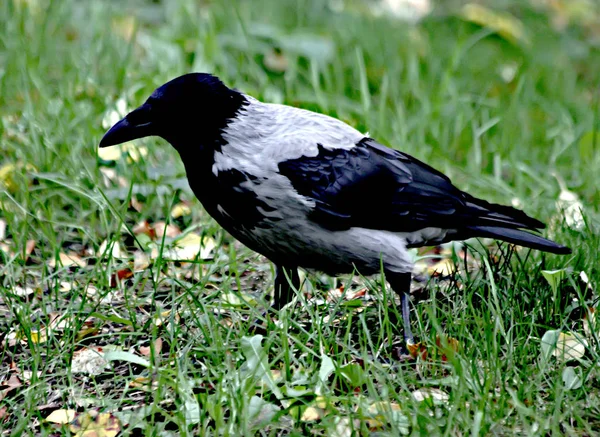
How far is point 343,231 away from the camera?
3.59m

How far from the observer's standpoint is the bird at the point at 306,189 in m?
3.50

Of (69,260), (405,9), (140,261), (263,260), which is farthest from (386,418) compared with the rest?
(405,9)

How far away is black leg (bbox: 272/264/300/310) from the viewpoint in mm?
3824

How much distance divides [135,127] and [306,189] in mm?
730

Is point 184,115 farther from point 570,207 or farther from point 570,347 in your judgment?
point 570,207

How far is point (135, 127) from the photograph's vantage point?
364 cm

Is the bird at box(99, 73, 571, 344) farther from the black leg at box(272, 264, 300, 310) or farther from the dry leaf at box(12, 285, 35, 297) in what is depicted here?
the dry leaf at box(12, 285, 35, 297)

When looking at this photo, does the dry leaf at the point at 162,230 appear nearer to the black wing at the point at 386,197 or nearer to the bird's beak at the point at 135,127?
the bird's beak at the point at 135,127

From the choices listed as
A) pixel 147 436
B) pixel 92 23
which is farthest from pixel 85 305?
pixel 92 23

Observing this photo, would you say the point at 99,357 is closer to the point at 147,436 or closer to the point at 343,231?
the point at 147,436

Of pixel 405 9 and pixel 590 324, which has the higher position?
pixel 405 9

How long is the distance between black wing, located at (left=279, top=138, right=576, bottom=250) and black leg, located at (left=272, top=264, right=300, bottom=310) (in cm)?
37

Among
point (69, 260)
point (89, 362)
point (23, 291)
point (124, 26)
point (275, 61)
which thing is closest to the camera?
point (89, 362)

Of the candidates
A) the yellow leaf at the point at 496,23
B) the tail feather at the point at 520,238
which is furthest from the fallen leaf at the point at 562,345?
the yellow leaf at the point at 496,23
